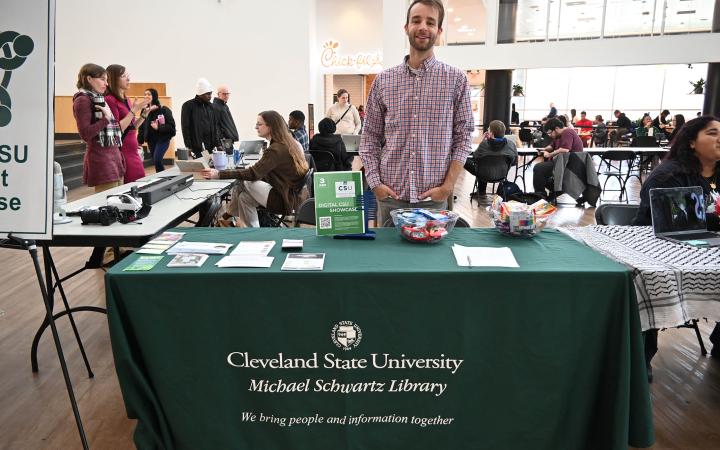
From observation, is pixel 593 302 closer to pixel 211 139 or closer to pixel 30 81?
pixel 30 81

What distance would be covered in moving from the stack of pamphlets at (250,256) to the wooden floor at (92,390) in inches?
35.5

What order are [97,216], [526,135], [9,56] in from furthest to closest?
[526,135], [97,216], [9,56]

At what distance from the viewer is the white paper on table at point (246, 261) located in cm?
171

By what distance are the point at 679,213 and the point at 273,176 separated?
114 inches

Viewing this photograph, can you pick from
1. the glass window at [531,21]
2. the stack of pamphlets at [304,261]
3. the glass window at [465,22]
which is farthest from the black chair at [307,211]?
the glass window at [531,21]

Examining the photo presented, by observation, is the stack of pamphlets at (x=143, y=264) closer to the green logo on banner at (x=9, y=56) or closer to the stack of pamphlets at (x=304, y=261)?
the stack of pamphlets at (x=304, y=261)

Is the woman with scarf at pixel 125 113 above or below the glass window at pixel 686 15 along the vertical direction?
below

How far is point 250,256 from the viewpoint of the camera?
71.1 inches

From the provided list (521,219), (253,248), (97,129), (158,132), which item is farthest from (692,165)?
(158,132)

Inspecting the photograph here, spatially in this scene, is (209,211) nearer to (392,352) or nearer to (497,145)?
(392,352)

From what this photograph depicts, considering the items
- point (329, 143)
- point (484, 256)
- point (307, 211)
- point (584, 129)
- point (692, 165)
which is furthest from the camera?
point (584, 129)

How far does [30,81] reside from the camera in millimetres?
1519

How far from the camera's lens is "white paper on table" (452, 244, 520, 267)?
5.58 ft

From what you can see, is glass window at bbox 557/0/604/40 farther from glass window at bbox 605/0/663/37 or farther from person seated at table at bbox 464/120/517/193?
person seated at table at bbox 464/120/517/193
